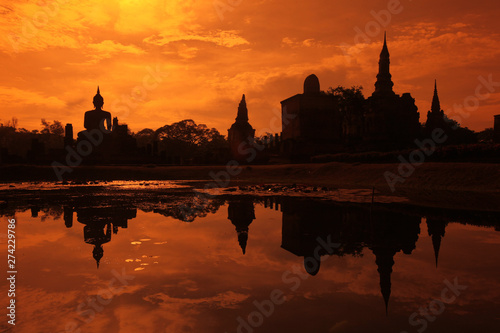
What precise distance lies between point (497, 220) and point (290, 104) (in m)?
43.9

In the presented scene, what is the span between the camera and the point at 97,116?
55438 millimetres

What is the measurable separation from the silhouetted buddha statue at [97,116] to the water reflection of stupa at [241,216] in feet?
152

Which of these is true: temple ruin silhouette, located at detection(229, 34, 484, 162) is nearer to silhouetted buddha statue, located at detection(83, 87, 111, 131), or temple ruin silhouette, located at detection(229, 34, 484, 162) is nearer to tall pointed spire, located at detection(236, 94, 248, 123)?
tall pointed spire, located at detection(236, 94, 248, 123)

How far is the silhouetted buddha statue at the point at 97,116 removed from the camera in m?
55.2

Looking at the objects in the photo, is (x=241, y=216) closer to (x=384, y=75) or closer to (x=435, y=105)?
(x=384, y=75)

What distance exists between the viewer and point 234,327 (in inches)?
143

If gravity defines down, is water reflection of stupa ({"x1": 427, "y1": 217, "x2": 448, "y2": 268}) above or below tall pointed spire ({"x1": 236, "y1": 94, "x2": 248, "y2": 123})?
below

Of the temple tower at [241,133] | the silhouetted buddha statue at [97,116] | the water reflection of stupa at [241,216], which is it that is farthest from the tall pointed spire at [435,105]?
the water reflection of stupa at [241,216]

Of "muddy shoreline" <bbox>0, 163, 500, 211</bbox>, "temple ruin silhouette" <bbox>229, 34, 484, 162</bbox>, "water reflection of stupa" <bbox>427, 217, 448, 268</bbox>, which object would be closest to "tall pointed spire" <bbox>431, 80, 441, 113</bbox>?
"temple ruin silhouette" <bbox>229, 34, 484, 162</bbox>

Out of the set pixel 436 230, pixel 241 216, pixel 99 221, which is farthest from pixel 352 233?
pixel 99 221

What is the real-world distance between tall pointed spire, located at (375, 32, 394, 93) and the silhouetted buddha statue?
36.9 meters

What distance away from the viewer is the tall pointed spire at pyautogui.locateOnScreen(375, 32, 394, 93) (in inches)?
1922

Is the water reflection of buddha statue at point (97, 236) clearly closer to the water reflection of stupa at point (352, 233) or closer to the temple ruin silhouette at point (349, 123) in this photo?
the water reflection of stupa at point (352, 233)

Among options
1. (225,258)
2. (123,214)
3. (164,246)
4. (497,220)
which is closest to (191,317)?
(225,258)
